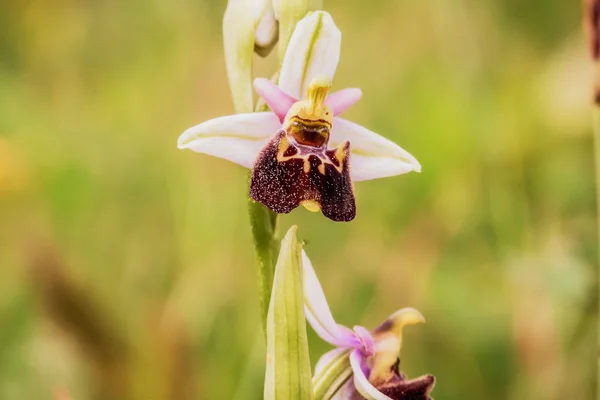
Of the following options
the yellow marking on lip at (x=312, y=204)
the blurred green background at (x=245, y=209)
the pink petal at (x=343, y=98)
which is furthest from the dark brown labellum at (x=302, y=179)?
the blurred green background at (x=245, y=209)

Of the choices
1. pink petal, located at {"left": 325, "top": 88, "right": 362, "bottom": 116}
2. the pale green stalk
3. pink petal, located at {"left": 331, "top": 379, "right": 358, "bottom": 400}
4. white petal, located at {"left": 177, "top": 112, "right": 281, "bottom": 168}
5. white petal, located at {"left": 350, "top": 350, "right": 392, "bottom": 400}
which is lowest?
pink petal, located at {"left": 331, "top": 379, "right": 358, "bottom": 400}

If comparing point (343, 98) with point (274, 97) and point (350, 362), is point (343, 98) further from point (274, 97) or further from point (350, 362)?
point (350, 362)

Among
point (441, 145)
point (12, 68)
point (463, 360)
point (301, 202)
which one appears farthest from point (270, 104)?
point (12, 68)

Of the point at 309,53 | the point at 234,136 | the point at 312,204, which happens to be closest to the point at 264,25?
the point at 309,53

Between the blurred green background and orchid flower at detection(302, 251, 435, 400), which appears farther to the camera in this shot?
the blurred green background

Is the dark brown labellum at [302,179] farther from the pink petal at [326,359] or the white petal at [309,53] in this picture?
the pink petal at [326,359]

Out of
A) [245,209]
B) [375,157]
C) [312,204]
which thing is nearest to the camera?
[312,204]

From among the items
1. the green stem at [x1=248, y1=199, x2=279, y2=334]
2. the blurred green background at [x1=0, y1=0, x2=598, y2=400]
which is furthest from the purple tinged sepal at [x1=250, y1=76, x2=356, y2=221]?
the blurred green background at [x1=0, y1=0, x2=598, y2=400]

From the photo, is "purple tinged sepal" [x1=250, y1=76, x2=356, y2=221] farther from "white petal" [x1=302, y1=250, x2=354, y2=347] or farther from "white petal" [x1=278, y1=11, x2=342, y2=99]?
"white petal" [x1=302, y1=250, x2=354, y2=347]
